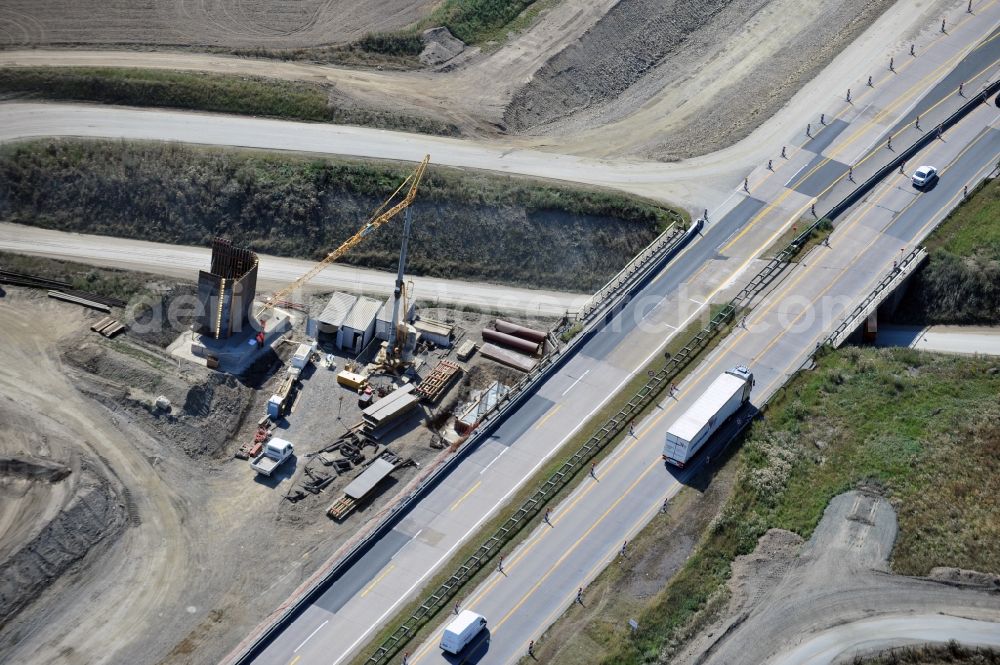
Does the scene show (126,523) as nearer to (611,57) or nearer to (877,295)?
(877,295)

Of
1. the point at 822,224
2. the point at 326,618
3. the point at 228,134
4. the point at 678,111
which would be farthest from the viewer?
the point at 678,111

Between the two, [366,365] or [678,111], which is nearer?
[366,365]

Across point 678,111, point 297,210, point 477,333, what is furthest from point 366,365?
point 678,111

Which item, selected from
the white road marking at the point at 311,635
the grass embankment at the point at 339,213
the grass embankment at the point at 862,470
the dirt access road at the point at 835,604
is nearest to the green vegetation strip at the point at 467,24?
the grass embankment at the point at 339,213

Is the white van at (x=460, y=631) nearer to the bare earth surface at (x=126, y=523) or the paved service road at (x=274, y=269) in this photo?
the bare earth surface at (x=126, y=523)

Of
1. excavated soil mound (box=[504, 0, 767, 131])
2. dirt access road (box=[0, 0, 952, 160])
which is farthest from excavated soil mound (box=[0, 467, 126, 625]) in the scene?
excavated soil mound (box=[504, 0, 767, 131])

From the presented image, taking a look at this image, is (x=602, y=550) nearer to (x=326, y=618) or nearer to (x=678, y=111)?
(x=326, y=618)
